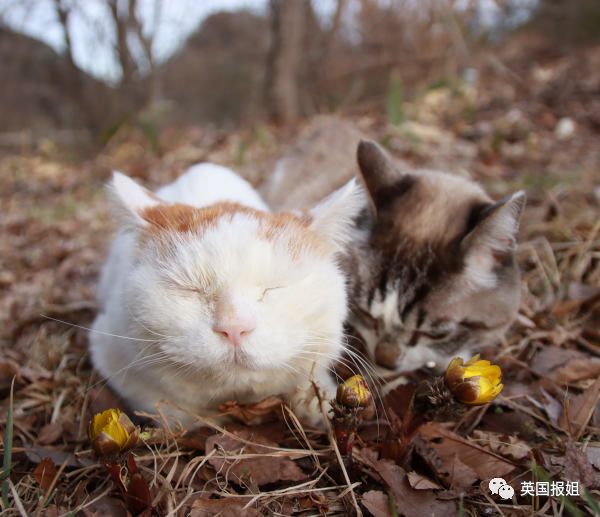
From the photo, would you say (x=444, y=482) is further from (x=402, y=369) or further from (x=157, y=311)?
(x=157, y=311)

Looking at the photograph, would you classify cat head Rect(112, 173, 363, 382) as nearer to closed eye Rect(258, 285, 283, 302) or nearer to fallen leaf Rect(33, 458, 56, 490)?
closed eye Rect(258, 285, 283, 302)

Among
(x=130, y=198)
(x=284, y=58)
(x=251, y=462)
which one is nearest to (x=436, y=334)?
(x=251, y=462)

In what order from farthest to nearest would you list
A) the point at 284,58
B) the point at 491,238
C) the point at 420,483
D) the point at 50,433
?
the point at 284,58
the point at 491,238
the point at 50,433
the point at 420,483

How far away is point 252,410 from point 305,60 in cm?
803

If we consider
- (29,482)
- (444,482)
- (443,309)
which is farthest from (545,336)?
(29,482)

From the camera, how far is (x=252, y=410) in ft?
4.98

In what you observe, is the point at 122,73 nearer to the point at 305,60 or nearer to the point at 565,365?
the point at 305,60

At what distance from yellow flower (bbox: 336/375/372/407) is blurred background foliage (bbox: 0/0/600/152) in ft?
17.5

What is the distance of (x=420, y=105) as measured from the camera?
6.39 m

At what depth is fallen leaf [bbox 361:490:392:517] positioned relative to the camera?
1240mm

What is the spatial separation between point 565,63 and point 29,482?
9.29 metres

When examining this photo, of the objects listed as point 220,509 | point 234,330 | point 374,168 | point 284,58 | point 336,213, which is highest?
point 284,58

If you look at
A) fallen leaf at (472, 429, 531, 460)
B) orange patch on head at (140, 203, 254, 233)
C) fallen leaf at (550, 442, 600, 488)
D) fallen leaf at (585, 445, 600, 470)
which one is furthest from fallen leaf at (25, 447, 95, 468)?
fallen leaf at (585, 445, 600, 470)

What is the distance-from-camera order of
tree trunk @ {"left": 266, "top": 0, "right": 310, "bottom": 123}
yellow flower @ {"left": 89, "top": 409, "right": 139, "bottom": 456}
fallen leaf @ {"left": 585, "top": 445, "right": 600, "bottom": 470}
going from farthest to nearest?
tree trunk @ {"left": 266, "top": 0, "right": 310, "bottom": 123} → fallen leaf @ {"left": 585, "top": 445, "right": 600, "bottom": 470} → yellow flower @ {"left": 89, "top": 409, "right": 139, "bottom": 456}
